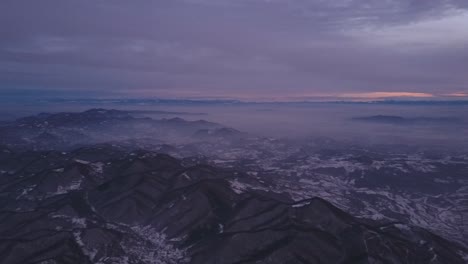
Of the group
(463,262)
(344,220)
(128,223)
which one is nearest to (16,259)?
(128,223)

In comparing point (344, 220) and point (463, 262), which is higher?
point (344, 220)

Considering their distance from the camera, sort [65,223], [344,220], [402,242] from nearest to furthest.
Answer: [402,242] → [344,220] → [65,223]

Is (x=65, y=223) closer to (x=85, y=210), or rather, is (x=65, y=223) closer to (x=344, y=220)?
(x=85, y=210)

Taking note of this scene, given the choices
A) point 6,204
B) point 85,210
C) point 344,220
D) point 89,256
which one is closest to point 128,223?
point 85,210

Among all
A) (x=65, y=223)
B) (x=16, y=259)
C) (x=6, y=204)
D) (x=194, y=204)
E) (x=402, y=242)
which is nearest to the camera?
(x=16, y=259)

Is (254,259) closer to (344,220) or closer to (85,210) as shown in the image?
(344,220)

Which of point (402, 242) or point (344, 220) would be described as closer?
point (402, 242)
